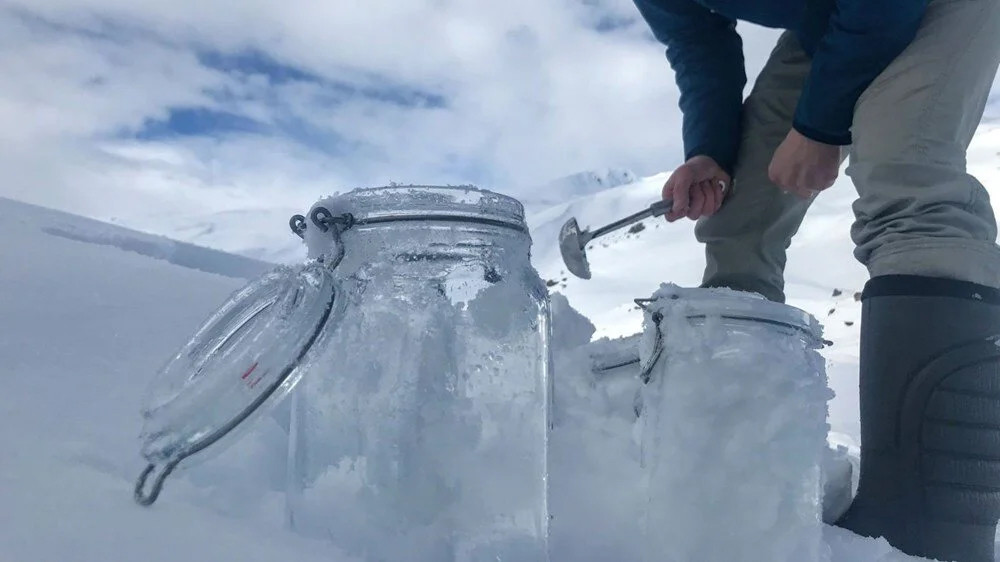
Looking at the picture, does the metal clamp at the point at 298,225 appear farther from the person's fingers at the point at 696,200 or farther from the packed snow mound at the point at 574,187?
the packed snow mound at the point at 574,187

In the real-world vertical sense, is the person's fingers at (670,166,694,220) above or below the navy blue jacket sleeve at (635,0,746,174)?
below

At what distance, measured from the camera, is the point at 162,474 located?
0.45m

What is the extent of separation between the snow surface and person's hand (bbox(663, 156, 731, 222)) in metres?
0.23

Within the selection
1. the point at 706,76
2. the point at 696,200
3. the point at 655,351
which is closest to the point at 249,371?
the point at 655,351

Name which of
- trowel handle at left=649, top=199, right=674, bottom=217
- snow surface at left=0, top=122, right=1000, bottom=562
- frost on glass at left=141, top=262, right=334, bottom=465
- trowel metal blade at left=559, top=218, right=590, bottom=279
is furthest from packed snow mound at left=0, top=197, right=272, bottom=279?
frost on glass at left=141, top=262, right=334, bottom=465

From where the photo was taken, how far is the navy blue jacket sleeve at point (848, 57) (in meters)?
0.83

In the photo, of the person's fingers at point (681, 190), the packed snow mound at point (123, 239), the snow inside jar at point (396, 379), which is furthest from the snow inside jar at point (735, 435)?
the packed snow mound at point (123, 239)

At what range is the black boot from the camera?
28.0 inches

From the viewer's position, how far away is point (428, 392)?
56 cm

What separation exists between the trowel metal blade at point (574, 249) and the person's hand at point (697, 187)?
0.49 feet

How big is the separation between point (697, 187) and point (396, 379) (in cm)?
75

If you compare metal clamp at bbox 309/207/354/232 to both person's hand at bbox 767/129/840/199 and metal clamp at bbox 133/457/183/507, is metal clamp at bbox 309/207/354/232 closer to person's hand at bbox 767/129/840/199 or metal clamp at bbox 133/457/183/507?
metal clamp at bbox 133/457/183/507

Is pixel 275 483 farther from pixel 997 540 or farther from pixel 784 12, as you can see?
pixel 784 12

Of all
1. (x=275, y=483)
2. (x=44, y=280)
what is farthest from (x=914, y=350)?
(x=44, y=280)
